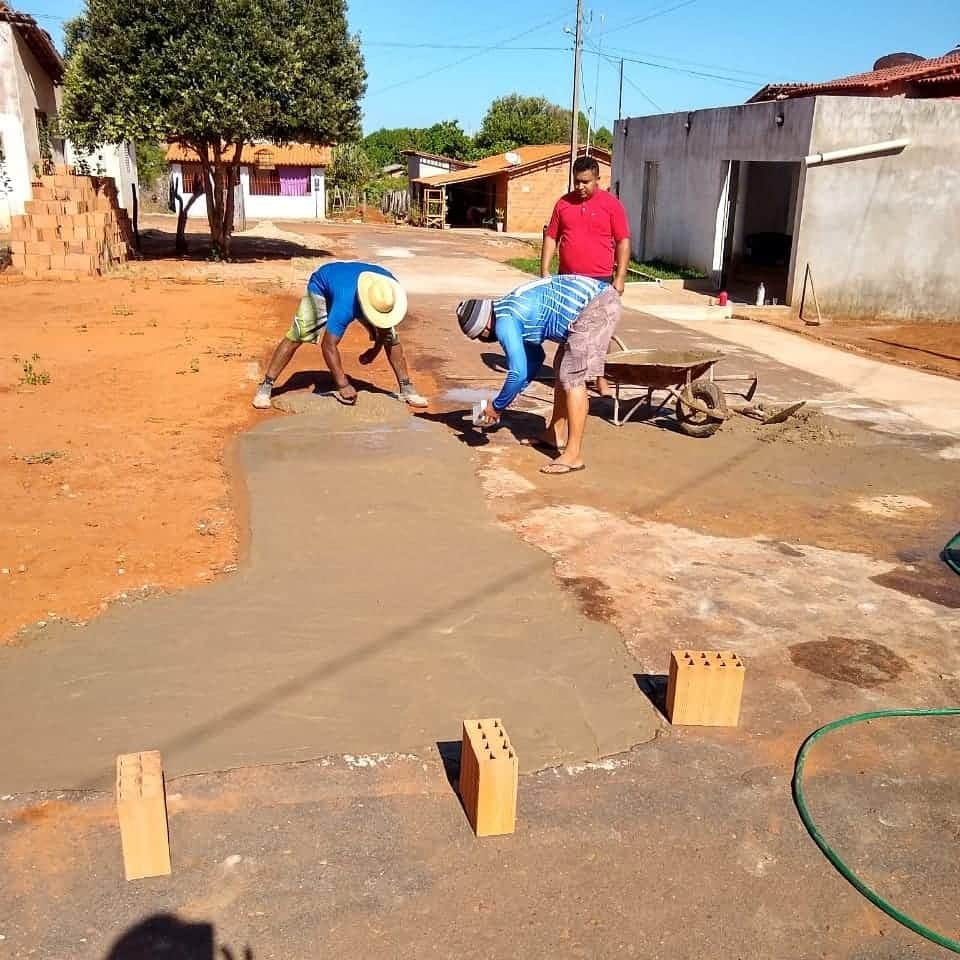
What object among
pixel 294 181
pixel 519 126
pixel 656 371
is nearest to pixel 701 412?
pixel 656 371

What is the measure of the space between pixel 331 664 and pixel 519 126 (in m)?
57.6

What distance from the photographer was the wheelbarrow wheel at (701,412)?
7809mm

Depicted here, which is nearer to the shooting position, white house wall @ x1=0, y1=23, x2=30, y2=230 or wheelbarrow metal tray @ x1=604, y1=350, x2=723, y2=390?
wheelbarrow metal tray @ x1=604, y1=350, x2=723, y2=390

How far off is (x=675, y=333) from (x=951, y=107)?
20.3 feet

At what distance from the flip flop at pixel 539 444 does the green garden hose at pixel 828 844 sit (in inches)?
149

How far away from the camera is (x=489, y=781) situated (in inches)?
119

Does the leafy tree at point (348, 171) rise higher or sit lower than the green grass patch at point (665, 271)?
higher

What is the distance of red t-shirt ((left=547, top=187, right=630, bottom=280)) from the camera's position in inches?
322

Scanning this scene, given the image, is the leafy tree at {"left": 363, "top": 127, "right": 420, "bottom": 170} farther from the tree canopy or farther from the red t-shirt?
the red t-shirt

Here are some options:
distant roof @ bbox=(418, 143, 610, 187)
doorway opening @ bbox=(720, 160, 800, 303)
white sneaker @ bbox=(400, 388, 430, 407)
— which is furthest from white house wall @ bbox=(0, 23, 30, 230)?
distant roof @ bbox=(418, 143, 610, 187)

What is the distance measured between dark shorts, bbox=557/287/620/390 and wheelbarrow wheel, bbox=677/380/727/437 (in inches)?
56.5

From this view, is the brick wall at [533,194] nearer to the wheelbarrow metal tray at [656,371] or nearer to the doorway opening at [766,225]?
the doorway opening at [766,225]

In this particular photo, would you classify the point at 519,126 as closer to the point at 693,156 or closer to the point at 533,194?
the point at 533,194

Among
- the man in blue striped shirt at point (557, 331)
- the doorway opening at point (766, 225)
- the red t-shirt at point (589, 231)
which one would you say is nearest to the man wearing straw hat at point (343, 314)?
the man in blue striped shirt at point (557, 331)
